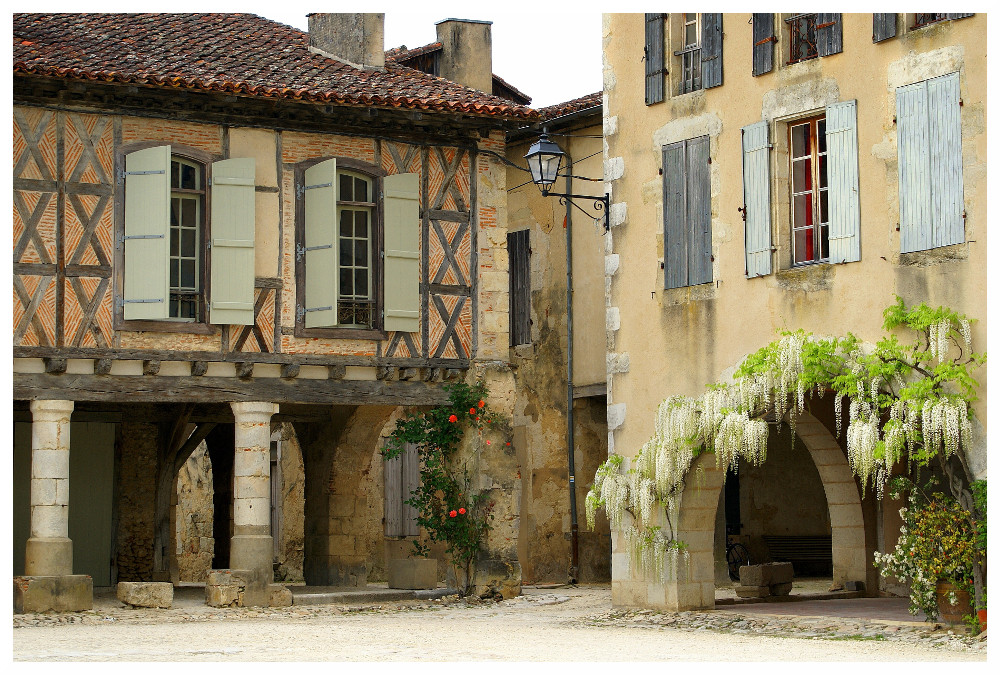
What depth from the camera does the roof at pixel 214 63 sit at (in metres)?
14.4

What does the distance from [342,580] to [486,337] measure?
360 cm

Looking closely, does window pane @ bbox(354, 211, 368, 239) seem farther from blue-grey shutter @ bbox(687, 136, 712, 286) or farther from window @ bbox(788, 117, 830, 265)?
window @ bbox(788, 117, 830, 265)

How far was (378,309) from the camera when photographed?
613 inches

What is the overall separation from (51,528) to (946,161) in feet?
27.4

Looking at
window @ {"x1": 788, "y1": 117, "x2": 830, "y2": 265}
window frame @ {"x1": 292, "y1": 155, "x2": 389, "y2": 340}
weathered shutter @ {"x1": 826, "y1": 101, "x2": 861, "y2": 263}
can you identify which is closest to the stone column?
window frame @ {"x1": 292, "y1": 155, "x2": 389, "y2": 340}

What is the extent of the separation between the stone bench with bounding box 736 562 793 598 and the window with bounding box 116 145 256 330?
17.4ft

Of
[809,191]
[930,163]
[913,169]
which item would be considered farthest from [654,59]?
[930,163]

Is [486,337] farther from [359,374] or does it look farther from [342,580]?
[342,580]

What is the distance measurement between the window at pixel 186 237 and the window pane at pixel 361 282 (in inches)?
63.3

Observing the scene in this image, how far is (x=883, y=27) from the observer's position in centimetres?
1215

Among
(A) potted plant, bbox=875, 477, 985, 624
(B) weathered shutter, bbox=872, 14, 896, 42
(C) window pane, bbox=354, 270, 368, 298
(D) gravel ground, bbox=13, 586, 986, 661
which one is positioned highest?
(B) weathered shutter, bbox=872, 14, 896, 42

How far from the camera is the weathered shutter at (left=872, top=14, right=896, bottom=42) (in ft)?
39.6

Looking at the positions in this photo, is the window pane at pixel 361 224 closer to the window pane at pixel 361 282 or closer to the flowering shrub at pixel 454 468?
the window pane at pixel 361 282

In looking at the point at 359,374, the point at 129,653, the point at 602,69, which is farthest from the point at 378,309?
the point at 129,653
